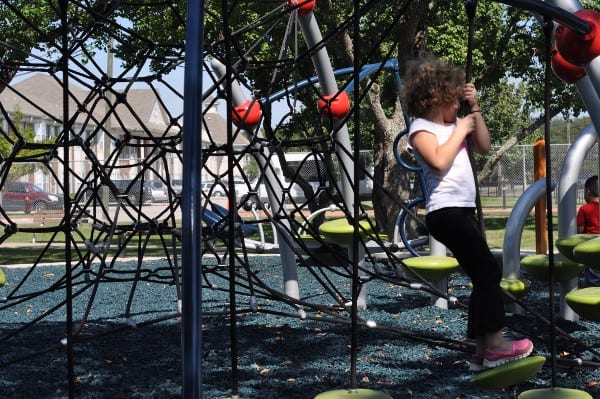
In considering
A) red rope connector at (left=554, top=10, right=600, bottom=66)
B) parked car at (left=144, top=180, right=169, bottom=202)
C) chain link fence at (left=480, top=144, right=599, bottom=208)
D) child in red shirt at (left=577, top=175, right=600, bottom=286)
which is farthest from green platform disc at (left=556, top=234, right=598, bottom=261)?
parked car at (left=144, top=180, right=169, bottom=202)

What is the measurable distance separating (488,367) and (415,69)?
111 centimetres

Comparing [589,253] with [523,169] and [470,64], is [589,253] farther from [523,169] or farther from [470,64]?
[523,169]

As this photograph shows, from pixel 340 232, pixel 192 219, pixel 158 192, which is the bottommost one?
pixel 158 192

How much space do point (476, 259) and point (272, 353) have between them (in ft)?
6.89

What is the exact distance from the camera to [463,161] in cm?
298

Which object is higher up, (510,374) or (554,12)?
(554,12)

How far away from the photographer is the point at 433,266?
4.73 m

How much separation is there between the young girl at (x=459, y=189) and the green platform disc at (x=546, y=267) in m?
1.63

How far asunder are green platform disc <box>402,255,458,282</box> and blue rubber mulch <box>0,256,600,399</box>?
364 mm

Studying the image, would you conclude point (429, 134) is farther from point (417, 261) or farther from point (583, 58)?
point (417, 261)

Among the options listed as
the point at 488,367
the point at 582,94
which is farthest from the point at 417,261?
the point at 488,367

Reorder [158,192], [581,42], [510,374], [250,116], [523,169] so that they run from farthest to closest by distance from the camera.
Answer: [158,192] < [523,169] < [250,116] < [581,42] < [510,374]

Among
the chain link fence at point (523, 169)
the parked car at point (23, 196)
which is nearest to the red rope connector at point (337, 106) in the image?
the chain link fence at point (523, 169)

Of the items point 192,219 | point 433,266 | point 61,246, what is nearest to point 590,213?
point 433,266
